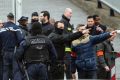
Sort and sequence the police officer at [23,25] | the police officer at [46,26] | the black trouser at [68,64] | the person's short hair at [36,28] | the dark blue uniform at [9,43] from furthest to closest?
the police officer at [23,25] < the dark blue uniform at [9,43] < the police officer at [46,26] < the black trouser at [68,64] < the person's short hair at [36,28]

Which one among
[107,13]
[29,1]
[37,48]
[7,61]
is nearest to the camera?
[37,48]

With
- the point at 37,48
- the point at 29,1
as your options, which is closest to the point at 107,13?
the point at 29,1

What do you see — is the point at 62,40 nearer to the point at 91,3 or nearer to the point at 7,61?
the point at 7,61

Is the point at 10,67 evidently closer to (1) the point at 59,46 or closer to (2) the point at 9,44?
(2) the point at 9,44

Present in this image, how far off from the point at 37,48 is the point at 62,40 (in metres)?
0.81

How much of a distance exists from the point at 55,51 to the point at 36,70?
612 mm

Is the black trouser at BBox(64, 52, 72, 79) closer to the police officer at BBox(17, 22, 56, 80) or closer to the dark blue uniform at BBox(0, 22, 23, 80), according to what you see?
the police officer at BBox(17, 22, 56, 80)

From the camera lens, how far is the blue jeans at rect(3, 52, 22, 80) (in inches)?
588

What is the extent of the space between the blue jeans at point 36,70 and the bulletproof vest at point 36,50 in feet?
0.37

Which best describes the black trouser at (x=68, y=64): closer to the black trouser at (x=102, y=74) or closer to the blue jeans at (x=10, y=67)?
the black trouser at (x=102, y=74)

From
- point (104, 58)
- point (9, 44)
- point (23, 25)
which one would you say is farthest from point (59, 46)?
point (23, 25)

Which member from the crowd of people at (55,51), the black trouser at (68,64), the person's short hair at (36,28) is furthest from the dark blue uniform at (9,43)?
the person's short hair at (36,28)

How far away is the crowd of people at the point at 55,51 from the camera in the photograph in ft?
43.4

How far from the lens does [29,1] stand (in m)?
25.1
